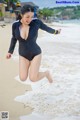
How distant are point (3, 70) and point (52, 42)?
1.74 feet

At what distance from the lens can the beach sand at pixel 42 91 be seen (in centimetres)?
214

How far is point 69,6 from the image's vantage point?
2.22 metres

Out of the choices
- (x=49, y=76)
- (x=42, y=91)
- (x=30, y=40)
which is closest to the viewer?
(x=30, y=40)

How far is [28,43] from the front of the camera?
2055 mm

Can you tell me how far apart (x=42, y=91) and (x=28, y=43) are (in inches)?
14.2

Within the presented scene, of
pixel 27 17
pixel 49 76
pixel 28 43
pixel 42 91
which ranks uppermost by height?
pixel 27 17

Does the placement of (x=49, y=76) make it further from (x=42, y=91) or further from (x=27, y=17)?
(x=27, y=17)

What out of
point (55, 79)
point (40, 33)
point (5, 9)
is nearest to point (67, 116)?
point (55, 79)

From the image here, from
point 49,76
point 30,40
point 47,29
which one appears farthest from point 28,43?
point 49,76

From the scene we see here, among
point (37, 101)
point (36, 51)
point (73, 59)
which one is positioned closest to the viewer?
point (36, 51)

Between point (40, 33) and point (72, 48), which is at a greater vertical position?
point (40, 33)

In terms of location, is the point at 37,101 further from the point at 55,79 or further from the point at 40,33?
the point at 40,33

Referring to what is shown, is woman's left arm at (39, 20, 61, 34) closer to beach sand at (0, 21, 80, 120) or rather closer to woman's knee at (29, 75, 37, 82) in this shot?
beach sand at (0, 21, 80, 120)

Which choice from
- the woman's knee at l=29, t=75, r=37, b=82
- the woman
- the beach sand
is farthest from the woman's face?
the woman's knee at l=29, t=75, r=37, b=82
